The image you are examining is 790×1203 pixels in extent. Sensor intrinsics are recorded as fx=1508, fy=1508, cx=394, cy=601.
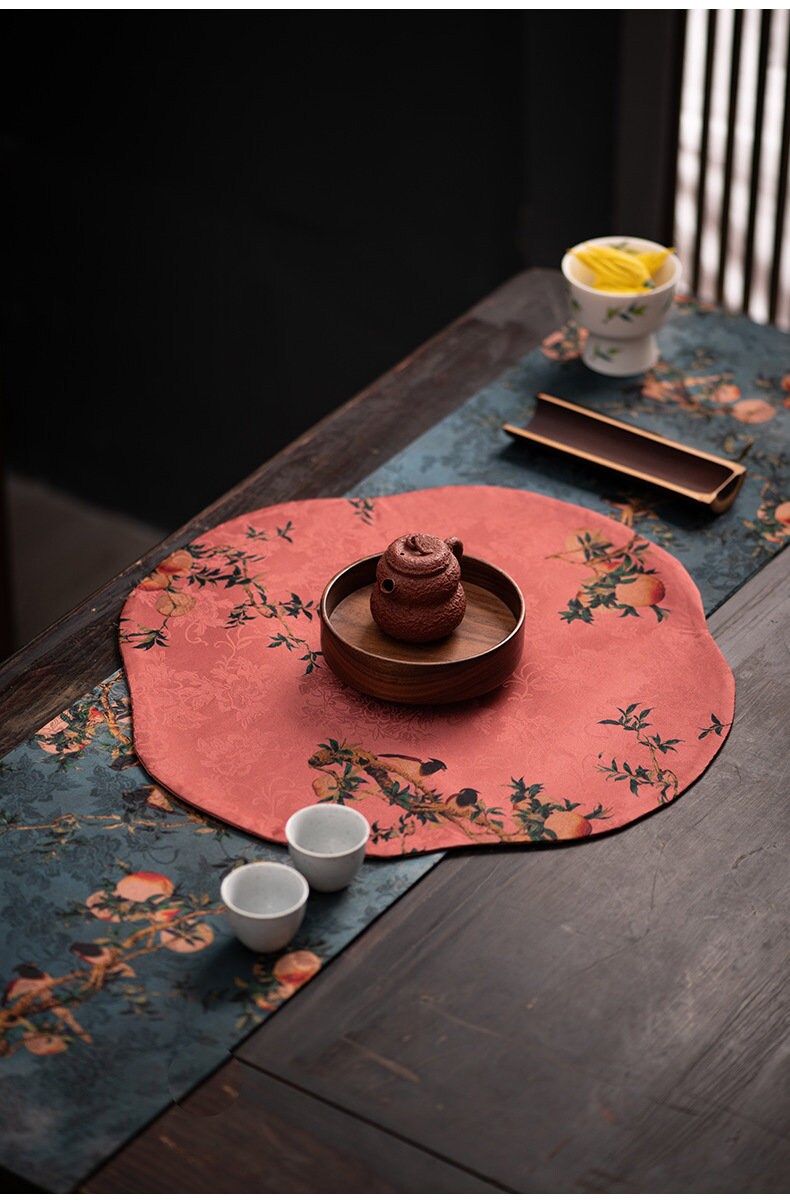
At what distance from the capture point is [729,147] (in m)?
3.15

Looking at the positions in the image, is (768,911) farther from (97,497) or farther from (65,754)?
(97,497)

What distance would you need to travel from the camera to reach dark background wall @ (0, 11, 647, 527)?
3312 millimetres

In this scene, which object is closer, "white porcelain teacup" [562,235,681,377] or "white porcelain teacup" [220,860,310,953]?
"white porcelain teacup" [220,860,310,953]

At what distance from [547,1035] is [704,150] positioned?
2.35 metres

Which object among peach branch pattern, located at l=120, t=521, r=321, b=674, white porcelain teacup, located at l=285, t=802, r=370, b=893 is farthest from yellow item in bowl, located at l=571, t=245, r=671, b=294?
white porcelain teacup, located at l=285, t=802, r=370, b=893

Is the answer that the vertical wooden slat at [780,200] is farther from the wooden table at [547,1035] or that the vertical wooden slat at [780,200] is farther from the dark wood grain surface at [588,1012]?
the dark wood grain surface at [588,1012]

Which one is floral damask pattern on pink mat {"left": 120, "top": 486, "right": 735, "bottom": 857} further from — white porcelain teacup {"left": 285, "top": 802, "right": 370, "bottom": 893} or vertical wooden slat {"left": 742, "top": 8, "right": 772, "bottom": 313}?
vertical wooden slat {"left": 742, "top": 8, "right": 772, "bottom": 313}

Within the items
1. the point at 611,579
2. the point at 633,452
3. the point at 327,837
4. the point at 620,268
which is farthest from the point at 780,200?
the point at 327,837

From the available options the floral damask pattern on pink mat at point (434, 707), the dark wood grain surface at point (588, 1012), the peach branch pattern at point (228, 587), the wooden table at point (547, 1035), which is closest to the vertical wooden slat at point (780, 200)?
the floral damask pattern on pink mat at point (434, 707)

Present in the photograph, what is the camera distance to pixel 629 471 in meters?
2.08

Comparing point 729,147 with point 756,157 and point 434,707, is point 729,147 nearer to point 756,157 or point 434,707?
point 756,157

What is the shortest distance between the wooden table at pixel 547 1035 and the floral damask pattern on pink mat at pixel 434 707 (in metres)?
0.05

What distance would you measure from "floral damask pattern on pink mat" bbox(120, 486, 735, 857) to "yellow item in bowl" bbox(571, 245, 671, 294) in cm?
43

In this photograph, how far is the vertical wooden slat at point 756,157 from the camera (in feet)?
9.92
